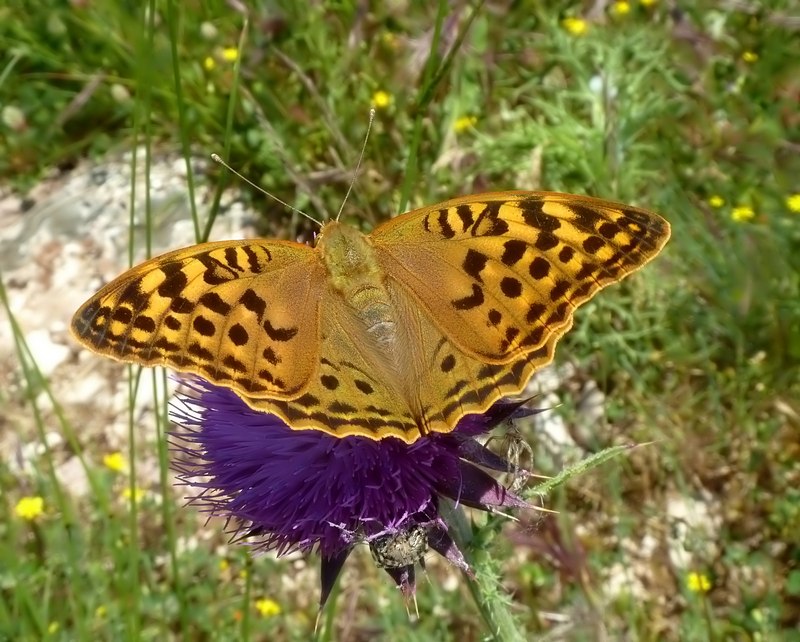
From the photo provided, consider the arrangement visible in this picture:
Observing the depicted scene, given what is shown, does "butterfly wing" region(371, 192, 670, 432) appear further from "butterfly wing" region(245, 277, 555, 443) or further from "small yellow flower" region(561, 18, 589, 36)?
"small yellow flower" region(561, 18, 589, 36)

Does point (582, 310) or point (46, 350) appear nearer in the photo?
point (582, 310)

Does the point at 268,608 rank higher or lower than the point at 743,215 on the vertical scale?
lower

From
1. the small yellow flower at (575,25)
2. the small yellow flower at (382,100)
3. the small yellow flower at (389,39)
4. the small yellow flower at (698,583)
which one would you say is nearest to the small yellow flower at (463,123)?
the small yellow flower at (382,100)

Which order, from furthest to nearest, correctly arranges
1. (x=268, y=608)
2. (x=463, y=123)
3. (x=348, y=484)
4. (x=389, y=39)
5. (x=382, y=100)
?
(x=389, y=39)
(x=382, y=100)
(x=463, y=123)
(x=268, y=608)
(x=348, y=484)

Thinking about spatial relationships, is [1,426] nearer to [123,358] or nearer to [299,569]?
[299,569]

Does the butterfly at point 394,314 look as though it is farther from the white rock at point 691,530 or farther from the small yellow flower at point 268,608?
the small yellow flower at point 268,608

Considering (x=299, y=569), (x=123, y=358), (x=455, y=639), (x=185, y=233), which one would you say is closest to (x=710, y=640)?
(x=455, y=639)

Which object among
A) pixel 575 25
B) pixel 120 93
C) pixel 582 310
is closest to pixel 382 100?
pixel 575 25

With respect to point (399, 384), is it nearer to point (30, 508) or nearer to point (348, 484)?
point (348, 484)
